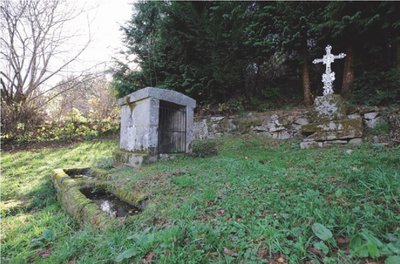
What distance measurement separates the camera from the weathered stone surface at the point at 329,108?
16.9ft

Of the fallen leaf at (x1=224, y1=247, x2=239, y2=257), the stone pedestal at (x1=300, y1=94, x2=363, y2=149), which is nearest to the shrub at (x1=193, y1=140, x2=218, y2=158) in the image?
the stone pedestal at (x1=300, y1=94, x2=363, y2=149)

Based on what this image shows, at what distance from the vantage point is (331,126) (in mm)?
5086

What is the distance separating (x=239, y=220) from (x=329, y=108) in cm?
447

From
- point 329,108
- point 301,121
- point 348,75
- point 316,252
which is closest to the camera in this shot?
point 316,252

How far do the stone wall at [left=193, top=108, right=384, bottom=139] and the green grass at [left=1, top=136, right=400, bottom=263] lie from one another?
1.65m

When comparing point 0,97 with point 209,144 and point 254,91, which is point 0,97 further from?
point 254,91

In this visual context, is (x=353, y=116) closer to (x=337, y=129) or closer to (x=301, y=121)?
(x=337, y=129)

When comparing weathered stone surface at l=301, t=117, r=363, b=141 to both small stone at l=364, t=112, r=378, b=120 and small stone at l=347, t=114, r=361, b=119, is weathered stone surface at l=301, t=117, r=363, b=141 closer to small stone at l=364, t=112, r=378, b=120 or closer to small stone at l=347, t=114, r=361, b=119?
small stone at l=347, t=114, r=361, b=119

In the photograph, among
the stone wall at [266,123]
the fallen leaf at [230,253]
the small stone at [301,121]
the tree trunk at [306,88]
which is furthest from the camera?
the tree trunk at [306,88]

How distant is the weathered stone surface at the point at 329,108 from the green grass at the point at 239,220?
4.55ft

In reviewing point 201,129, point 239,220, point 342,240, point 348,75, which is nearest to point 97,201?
point 239,220

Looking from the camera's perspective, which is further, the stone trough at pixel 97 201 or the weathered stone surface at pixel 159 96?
the weathered stone surface at pixel 159 96

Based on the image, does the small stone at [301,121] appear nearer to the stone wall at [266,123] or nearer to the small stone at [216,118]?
the stone wall at [266,123]

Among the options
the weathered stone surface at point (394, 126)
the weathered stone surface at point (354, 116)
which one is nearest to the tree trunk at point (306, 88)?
the weathered stone surface at point (354, 116)
